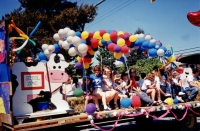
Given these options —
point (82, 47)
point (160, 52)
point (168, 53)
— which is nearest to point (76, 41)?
point (82, 47)

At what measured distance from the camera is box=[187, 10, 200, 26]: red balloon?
162 inches

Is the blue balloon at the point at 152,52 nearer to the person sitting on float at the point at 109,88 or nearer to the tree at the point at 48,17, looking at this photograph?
→ the person sitting on float at the point at 109,88

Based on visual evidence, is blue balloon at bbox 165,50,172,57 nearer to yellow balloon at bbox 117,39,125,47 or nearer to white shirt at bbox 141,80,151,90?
white shirt at bbox 141,80,151,90

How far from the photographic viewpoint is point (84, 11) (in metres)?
18.6

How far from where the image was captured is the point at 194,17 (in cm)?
414

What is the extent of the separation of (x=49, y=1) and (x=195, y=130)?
52.3ft

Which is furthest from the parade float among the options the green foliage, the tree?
the green foliage

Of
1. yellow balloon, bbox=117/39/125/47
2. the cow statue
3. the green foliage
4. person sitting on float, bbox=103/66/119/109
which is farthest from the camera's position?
the green foliage

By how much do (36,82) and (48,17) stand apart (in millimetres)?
14923

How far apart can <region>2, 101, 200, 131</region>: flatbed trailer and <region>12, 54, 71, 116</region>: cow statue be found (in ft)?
0.91

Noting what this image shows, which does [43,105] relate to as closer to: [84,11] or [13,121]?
[13,121]

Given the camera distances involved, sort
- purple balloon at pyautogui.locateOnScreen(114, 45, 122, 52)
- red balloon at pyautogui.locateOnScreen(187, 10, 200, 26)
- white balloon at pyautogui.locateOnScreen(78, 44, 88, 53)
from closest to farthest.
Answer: red balloon at pyautogui.locateOnScreen(187, 10, 200, 26)
white balloon at pyautogui.locateOnScreen(78, 44, 88, 53)
purple balloon at pyautogui.locateOnScreen(114, 45, 122, 52)

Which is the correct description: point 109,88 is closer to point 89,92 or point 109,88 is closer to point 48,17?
point 89,92

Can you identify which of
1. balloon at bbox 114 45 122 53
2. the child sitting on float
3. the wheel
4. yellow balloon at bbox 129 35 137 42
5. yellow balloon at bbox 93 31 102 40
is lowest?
the wheel
